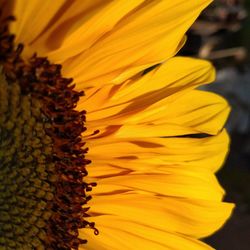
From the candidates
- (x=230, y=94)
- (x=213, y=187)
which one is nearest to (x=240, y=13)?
(x=230, y=94)

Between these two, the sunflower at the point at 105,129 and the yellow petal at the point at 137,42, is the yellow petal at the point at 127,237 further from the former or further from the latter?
the yellow petal at the point at 137,42

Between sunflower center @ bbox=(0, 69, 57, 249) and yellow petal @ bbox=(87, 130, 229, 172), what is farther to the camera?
yellow petal @ bbox=(87, 130, 229, 172)

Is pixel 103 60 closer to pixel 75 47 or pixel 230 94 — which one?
pixel 75 47

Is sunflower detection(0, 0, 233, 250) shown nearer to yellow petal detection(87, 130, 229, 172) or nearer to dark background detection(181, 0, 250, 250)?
yellow petal detection(87, 130, 229, 172)

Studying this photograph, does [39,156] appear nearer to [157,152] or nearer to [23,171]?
[23,171]

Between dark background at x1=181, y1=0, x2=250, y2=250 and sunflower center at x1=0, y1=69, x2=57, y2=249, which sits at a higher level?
dark background at x1=181, y1=0, x2=250, y2=250

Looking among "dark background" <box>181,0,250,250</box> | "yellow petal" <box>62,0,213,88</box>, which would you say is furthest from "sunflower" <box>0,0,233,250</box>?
"dark background" <box>181,0,250,250</box>

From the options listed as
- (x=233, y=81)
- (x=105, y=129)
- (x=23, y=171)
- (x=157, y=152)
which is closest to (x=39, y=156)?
(x=23, y=171)

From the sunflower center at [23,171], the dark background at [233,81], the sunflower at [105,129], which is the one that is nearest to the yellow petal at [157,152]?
the sunflower at [105,129]
